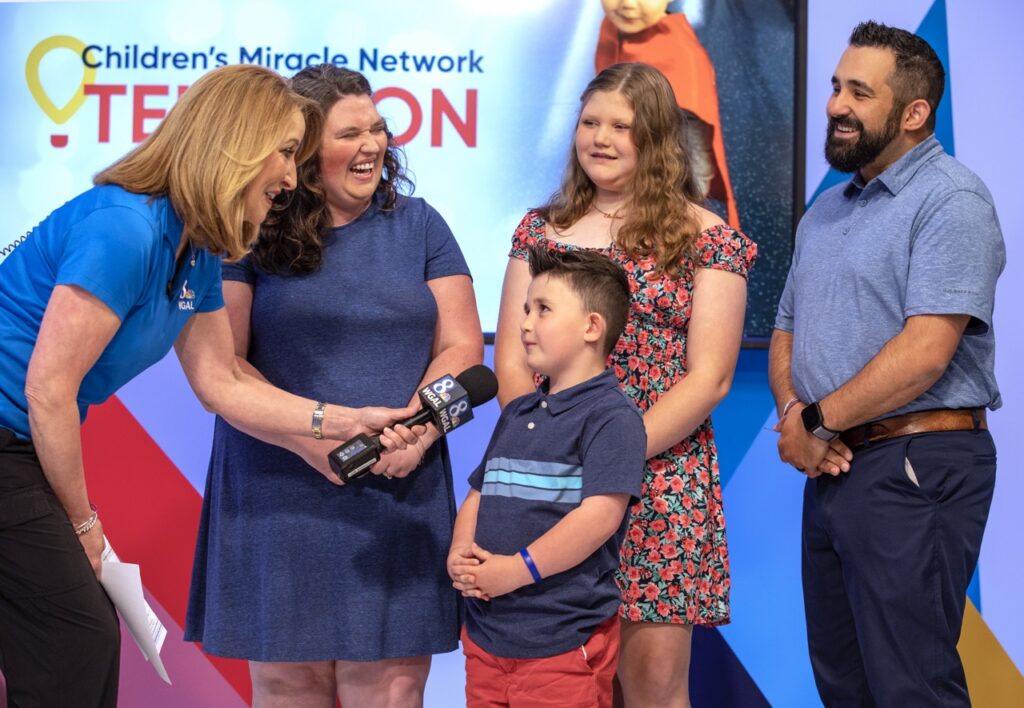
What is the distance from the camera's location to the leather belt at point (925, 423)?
2.58m

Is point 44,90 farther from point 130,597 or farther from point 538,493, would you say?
point 538,493

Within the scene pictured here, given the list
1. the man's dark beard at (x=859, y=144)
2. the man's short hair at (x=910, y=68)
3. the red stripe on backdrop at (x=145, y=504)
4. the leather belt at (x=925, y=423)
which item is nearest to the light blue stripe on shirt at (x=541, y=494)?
the leather belt at (x=925, y=423)

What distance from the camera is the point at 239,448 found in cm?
264

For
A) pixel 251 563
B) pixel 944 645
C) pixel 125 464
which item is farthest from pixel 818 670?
pixel 125 464

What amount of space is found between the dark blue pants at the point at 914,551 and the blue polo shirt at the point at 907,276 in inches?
4.9

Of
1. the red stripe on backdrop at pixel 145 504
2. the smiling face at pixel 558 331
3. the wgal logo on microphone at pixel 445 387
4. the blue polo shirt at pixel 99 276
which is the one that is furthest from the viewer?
the red stripe on backdrop at pixel 145 504

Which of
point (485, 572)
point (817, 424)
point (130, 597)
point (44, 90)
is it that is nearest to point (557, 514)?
point (485, 572)

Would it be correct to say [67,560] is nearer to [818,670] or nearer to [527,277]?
[527,277]

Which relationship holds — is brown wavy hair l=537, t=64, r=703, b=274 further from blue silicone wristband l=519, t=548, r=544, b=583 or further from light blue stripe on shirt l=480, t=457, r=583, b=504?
blue silicone wristband l=519, t=548, r=544, b=583

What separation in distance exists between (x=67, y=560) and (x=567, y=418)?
3.20 feet

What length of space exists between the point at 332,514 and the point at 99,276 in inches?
33.2

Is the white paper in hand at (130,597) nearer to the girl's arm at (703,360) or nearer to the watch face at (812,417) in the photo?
the girl's arm at (703,360)

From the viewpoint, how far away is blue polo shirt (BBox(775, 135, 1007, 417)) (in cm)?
253

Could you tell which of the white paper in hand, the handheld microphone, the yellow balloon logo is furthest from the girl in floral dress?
the yellow balloon logo
